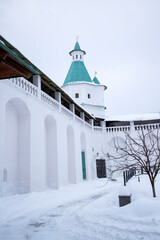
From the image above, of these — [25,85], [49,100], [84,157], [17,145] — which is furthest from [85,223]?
[84,157]

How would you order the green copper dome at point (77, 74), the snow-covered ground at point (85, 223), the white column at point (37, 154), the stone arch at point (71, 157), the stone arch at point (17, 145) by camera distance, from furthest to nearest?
the green copper dome at point (77, 74) → the stone arch at point (71, 157) → the white column at point (37, 154) → the stone arch at point (17, 145) → the snow-covered ground at point (85, 223)

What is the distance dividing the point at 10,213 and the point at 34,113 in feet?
17.6

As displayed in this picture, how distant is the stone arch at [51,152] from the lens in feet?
42.9

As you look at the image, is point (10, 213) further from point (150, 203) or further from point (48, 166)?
point (48, 166)

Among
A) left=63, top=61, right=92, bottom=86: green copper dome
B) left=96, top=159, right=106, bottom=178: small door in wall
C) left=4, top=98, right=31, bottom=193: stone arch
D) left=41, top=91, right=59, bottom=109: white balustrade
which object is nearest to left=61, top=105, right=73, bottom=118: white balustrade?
left=41, top=91, right=59, bottom=109: white balustrade

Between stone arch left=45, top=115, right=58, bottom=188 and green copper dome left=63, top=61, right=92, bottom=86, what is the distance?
13.8m

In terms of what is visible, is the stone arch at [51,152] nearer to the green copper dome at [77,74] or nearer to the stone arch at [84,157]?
the stone arch at [84,157]

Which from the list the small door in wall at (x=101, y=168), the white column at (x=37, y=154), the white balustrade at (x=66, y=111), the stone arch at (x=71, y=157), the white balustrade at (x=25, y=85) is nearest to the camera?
Result: the white balustrade at (x=25, y=85)

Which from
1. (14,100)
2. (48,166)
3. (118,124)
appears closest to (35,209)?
(14,100)

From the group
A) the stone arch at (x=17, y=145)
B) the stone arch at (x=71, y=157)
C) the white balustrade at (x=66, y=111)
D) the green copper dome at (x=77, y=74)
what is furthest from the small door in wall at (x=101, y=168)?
the stone arch at (x=17, y=145)

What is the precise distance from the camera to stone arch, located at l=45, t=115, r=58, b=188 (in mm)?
13078

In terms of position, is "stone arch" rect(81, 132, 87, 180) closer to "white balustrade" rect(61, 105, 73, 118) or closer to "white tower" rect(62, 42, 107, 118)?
"white balustrade" rect(61, 105, 73, 118)

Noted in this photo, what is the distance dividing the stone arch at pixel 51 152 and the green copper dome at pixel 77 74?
13.8 meters

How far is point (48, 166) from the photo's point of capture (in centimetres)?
1338
